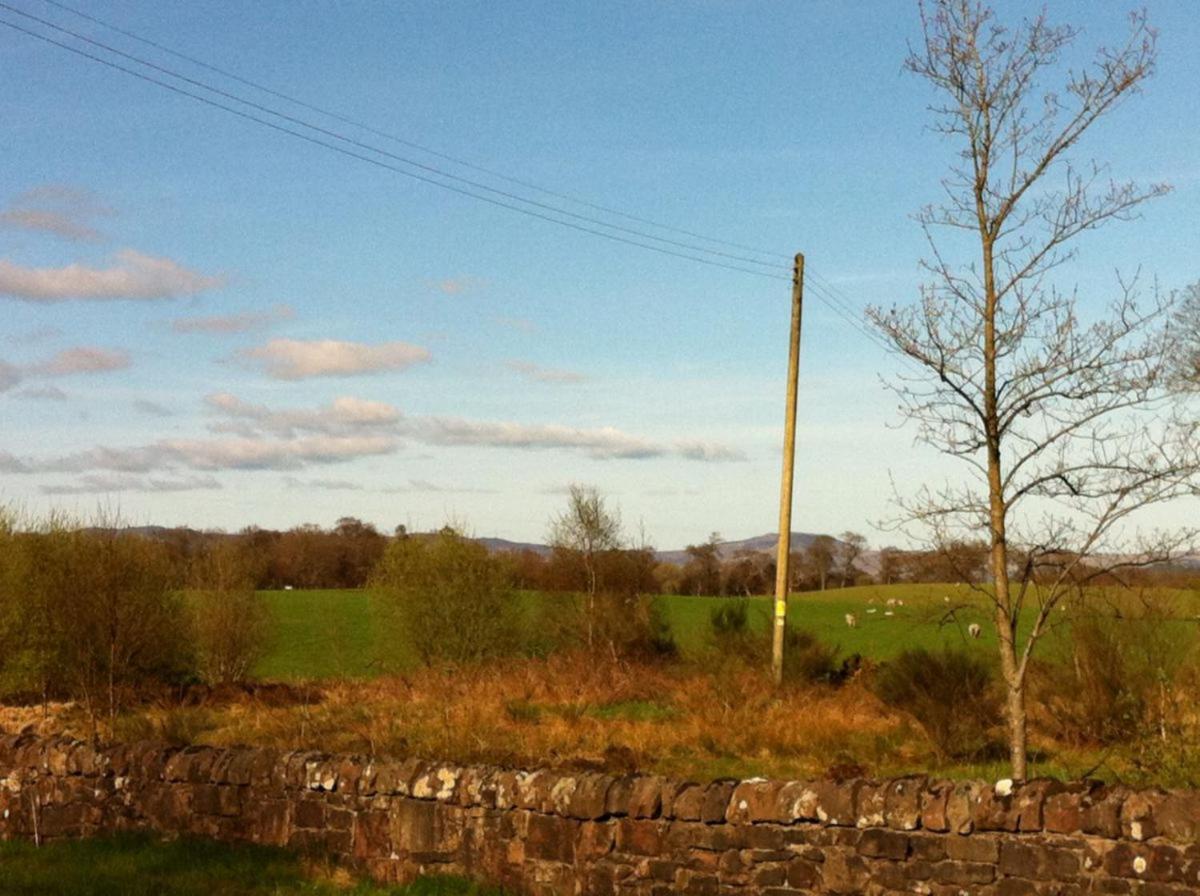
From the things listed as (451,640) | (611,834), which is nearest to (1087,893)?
(611,834)

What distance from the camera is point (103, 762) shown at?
34.9 ft

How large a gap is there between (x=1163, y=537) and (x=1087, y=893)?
13.4ft

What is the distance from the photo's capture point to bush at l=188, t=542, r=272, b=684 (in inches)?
1282

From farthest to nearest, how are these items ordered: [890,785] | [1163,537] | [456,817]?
[1163,537] < [456,817] < [890,785]

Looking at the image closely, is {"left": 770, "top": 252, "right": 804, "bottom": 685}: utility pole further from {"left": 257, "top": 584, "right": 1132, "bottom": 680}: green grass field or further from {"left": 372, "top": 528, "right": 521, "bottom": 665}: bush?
{"left": 372, "top": 528, "right": 521, "bottom": 665}: bush

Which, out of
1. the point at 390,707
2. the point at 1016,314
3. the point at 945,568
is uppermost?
the point at 1016,314

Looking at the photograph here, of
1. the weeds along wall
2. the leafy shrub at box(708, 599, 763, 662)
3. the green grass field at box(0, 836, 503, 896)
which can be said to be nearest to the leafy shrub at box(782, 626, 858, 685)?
the leafy shrub at box(708, 599, 763, 662)

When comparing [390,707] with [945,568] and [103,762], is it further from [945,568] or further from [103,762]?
[945,568]

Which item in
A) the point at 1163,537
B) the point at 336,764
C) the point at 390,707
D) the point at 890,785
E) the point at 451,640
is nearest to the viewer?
the point at 890,785

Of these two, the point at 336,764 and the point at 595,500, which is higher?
the point at 595,500

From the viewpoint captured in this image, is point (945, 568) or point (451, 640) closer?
point (945, 568)

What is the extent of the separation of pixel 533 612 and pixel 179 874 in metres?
27.8

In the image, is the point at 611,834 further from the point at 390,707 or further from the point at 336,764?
the point at 390,707

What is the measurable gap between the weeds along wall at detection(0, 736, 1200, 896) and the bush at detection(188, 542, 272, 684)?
74.5 ft
